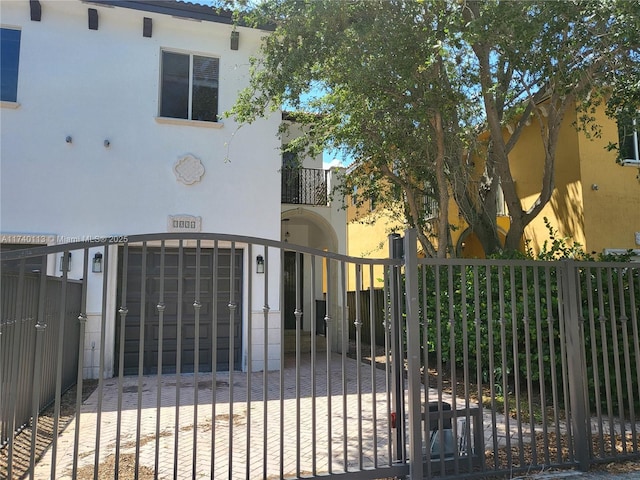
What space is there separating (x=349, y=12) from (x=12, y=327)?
547cm

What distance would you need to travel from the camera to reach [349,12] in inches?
256

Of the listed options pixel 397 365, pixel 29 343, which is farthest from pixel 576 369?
pixel 29 343

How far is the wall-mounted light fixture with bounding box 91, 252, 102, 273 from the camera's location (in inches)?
348

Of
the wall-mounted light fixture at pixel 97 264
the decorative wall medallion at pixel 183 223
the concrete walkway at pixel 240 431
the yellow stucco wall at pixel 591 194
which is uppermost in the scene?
the yellow stucco wall at pixel 591 194

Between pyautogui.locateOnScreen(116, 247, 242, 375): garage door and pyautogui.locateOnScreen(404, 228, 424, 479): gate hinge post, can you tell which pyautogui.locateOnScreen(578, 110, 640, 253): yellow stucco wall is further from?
pyautogui.locateOnScreen(404, 228, 424, 479): gate hinge post

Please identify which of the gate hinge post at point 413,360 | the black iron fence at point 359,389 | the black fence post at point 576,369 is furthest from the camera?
the black fence post at point 576,369

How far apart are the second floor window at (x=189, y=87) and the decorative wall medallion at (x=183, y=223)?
212 centimetres

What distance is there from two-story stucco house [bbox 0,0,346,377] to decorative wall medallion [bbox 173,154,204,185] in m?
0.02

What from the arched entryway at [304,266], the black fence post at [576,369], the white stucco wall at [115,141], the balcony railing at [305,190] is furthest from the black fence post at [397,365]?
the arched entryway at [304,266]

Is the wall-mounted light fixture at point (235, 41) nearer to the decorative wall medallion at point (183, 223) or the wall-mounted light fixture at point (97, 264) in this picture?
the decorative wall medallion at point (183, 223)

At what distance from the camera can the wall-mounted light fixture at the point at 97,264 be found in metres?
8.85

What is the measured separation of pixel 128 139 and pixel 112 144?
0.31 metres

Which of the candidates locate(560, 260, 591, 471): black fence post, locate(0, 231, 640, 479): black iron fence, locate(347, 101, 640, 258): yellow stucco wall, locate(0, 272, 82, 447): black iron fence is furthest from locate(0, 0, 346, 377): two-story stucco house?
locate(560, 260, 591, 471): black fence post

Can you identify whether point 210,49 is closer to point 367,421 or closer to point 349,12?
point 349,12
